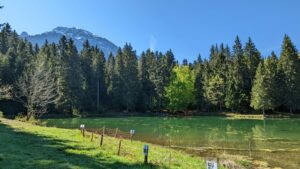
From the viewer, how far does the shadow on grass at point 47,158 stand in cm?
1636

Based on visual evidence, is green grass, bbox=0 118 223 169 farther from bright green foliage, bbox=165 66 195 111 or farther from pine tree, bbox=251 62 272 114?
bright green foliage, bbox=165 66 195 111

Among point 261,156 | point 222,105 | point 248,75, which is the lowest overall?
point 261,156

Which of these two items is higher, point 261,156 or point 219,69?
point 219,69

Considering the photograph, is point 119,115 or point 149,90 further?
point 149,90

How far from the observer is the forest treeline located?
82688 mm

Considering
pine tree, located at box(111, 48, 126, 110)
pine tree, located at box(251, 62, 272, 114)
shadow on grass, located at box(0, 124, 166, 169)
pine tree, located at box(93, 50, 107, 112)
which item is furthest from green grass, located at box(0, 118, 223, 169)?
pine tree, located at box(93, 50, 107, 112)

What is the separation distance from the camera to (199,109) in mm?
99250

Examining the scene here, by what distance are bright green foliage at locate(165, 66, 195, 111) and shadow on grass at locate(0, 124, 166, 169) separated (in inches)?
2765

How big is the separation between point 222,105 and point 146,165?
262 feet

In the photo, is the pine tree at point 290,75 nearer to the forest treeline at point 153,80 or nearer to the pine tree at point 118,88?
the forest treeline at point 153,80

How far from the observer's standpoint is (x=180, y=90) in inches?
3637

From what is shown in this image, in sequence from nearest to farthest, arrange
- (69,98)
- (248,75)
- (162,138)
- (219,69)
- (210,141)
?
(210,141) → (162,138) → (69,98) → (248,75) → (219,69)

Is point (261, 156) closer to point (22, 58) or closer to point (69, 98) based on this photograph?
point (69, 98)

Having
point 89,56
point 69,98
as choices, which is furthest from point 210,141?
point 89,56
